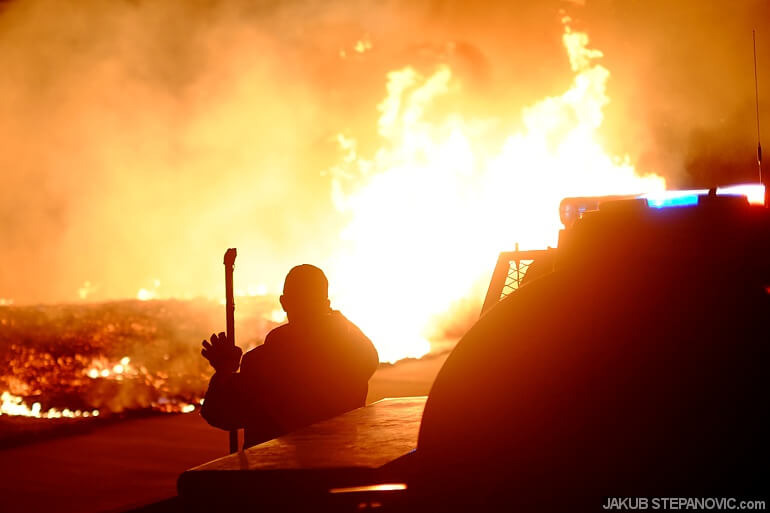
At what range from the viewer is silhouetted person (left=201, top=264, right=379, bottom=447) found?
159 inches

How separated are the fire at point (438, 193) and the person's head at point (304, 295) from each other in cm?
734

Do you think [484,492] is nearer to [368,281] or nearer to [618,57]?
[618,57]

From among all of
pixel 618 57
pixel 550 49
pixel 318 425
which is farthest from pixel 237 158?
pixel 318 425

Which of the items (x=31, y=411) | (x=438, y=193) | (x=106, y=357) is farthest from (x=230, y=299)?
(x=438, y=193)

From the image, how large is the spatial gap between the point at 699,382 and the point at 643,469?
0.65 ft

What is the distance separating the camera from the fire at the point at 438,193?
482 inches

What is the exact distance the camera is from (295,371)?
4246mm

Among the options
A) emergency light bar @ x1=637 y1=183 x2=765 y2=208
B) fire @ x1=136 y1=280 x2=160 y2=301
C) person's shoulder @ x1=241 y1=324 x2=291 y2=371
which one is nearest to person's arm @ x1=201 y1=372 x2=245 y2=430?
person's shoulder @ x1=241 y1=324 x2=291 y2=371

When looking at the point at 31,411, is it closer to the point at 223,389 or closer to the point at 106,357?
the point at 106,357

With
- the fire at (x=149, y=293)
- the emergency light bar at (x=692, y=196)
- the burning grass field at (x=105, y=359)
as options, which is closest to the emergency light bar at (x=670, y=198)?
the emergency light bar at (x=692, y=196)

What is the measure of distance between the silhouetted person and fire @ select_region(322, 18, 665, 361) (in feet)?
24.1

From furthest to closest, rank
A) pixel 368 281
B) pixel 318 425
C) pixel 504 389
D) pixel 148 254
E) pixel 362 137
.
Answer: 1. pixel 148 254
2. pixel 368 281
3. pixel 362 137
4. pixel 318 425
5. pixel 504 389

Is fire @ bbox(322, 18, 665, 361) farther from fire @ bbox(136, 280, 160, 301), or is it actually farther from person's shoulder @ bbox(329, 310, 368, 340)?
person's shoulder @ bbox(329, 310, 368, 340)

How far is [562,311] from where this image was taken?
5.68ft
